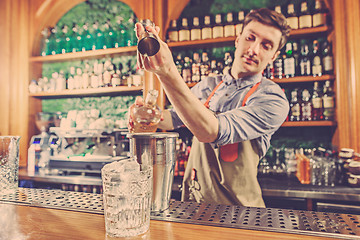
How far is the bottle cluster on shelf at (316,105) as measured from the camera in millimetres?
2285

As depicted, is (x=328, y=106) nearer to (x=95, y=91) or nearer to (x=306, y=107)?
(x=306, y=107)

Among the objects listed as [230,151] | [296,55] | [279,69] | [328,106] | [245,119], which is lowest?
[230,151]

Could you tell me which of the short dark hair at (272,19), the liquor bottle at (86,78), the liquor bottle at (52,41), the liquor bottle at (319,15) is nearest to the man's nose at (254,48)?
the short dark hair at (272,19)

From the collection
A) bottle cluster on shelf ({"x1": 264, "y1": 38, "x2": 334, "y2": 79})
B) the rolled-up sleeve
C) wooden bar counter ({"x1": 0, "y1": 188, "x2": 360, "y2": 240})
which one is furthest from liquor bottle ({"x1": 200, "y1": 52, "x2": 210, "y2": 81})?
wooden bar counter ({"x1": 0, "y1": 188, "x2": 360, "y2": 240})

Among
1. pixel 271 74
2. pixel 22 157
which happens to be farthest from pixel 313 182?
pixel 22 157

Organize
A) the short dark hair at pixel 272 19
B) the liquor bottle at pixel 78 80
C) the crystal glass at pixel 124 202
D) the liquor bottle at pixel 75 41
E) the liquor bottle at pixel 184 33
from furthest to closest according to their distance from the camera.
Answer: the liquor bottle at pixel 75 41 → the liquor bottle at pixel 78 80 → the liquor bottle at pixel 184 33 → the short dark hair at pixel 272 19 → the crystal glass at pixel 124 202

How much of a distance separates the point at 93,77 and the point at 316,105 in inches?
88.2

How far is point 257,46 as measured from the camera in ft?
4.59

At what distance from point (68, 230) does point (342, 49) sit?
2.34 meters

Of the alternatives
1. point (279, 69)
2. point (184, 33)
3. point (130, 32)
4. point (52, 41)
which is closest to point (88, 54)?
point (130, 32)

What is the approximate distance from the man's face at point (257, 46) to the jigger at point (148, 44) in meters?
0.85

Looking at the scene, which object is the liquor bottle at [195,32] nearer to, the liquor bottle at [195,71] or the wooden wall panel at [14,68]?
the liquor bottle at [195,71]

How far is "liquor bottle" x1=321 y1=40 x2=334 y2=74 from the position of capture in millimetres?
2285

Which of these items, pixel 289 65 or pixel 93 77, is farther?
pixel 93 77
